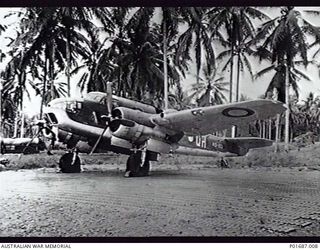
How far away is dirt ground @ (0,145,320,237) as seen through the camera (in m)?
1.89

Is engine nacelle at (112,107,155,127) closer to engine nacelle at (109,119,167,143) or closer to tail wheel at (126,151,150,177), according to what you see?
engine nacelle at (109,119,167,143)

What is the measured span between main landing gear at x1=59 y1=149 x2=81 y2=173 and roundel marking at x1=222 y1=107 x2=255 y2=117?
0.68m

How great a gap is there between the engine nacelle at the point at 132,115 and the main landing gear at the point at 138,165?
0.48 ft

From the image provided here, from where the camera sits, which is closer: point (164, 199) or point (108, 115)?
point (164, 199)

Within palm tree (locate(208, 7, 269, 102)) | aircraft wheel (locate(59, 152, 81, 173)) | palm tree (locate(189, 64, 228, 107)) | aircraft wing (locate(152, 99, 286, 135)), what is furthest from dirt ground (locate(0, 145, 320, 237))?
palm tree (locate(208, 7, 269, 102))

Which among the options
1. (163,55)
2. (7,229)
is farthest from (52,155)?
(163,55)

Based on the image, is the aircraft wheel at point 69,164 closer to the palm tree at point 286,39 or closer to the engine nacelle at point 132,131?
the engine nacelle at point 132,131

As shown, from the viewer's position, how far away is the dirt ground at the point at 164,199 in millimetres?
1889

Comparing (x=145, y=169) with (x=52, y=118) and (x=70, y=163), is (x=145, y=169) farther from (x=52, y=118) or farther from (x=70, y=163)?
(x=52, y=118)

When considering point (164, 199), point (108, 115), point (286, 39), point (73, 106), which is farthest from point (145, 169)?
point (286, 39)

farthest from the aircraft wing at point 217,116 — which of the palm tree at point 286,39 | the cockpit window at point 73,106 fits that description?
the cockpit window at point 73,106

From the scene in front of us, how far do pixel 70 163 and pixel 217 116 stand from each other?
2.25ft

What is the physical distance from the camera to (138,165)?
2.02 metres

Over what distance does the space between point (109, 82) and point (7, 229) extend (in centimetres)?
77
